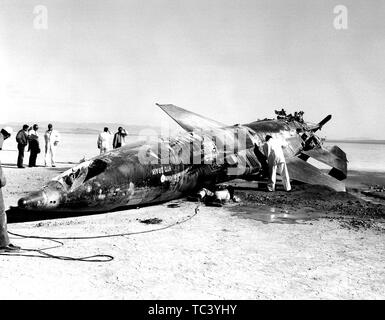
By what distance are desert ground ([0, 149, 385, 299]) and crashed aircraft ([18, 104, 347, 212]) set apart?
0.51 m

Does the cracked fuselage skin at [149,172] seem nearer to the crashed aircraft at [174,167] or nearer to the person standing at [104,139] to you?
the crashed aircraft at [174,167]

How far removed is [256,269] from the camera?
16.9 feet

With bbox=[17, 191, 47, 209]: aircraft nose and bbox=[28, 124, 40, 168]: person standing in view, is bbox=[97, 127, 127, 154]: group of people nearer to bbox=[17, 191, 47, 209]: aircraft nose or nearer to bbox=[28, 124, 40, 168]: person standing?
bbox=[28, 124, 40, 168]: person standing

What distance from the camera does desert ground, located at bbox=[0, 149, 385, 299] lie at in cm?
446

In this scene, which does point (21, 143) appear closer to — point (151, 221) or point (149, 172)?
point (149, 172)

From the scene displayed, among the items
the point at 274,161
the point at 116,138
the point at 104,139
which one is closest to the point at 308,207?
the point at 274,161

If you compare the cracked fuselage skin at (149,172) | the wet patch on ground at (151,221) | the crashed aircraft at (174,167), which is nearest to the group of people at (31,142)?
the crashed aircraft at (174,167)

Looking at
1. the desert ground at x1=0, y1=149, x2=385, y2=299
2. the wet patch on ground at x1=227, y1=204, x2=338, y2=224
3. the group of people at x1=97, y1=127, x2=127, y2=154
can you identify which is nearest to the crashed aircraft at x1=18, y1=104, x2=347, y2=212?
the desert ground at x1=0, y1=149, x2=385, y2=299

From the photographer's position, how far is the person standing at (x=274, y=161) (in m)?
11.9

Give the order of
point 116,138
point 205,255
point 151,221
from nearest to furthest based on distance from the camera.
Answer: point 205,255
point 151,221
point 116,138

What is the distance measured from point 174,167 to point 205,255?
3.42 meters

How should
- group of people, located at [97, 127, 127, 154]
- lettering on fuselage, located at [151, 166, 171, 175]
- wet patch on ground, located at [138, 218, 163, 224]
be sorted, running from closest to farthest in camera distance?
wet patch on ground, located at [138, 218, 163, 224]
lettering on fuselage, located at [151, 166, 171, 175]
group of people, located at [97, 127, 127, 154]

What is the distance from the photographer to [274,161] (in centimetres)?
1183
